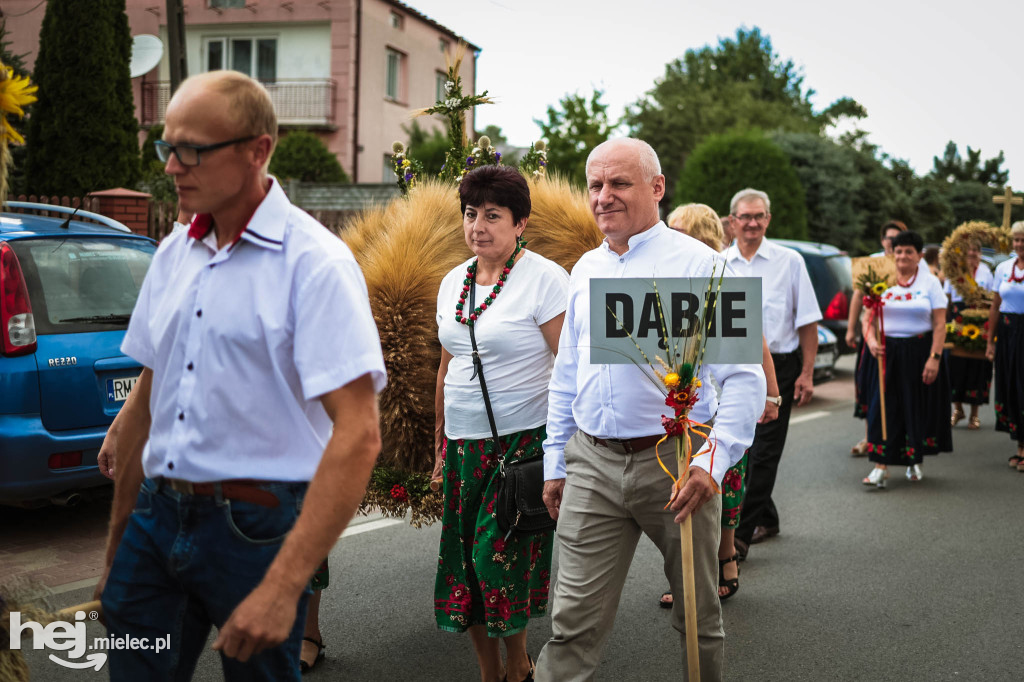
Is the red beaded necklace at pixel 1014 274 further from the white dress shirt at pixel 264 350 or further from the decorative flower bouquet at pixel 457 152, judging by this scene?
the white dress shirt at pixel 264 350

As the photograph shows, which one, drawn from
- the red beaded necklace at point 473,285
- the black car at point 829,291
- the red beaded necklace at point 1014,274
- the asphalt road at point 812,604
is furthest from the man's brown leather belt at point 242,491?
the black car at point 829,291

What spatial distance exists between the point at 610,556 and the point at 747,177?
22.7m

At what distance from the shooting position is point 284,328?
7.14 ft

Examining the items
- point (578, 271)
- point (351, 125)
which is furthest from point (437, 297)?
point (351, 125)

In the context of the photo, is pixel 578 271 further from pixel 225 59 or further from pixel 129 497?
pixel 225 59

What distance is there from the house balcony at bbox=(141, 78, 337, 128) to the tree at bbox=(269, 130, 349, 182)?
2484mm

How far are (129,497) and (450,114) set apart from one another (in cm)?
340

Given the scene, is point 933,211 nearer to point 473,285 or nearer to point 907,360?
point 907,360

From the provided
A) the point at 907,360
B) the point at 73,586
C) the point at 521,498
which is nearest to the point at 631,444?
the point at 521,498

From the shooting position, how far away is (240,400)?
2203 mm

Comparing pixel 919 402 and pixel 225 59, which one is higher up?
pixel 225 59

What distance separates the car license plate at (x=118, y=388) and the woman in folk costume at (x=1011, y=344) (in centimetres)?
792

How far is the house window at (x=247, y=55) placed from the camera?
28125 millimetres

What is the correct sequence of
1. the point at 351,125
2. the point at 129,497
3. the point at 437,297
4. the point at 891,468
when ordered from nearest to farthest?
the point at 129,497 → the point at 437,297 → the point at 891,468 → the point at 351,125
